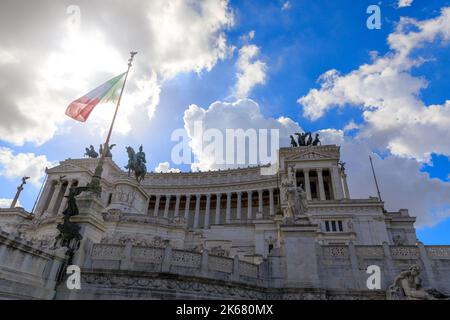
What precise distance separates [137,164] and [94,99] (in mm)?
22398

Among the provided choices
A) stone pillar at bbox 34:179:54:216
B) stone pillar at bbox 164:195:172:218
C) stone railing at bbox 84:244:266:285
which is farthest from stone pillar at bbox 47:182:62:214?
stone railing at bbox 84:244:266:285

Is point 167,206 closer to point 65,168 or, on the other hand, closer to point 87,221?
point 65,168

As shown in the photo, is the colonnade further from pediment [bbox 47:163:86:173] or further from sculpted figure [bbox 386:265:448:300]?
sculpted figure [bbox 386:265:448:300]

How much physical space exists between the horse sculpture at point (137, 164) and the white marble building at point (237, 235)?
7.76 ft

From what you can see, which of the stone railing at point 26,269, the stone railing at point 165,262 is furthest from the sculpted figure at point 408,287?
the stone railing at point 26,269

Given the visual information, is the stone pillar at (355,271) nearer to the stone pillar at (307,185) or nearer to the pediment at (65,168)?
the stone pillar at (307,185)

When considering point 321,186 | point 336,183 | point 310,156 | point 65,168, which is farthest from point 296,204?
point 65,168

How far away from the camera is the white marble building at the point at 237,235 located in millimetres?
13117

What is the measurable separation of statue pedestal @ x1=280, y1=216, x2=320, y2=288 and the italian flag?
45.8 ft

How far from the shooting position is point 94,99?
750 inches

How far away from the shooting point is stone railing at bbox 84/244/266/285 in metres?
12.8

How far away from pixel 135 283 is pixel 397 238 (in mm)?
42620

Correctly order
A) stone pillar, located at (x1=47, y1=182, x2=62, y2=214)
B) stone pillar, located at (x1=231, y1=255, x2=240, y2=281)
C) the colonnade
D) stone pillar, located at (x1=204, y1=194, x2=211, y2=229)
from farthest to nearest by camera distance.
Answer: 1. stone pillar, located at (x1=204, y1=194, x2=211, y2=229)
2. the colonnade
3. stone pillar, located at (x1=47, y1=182, x2=62, y2=214)
4. stone pillar, located at (x1=231, y1=255, x2=240, y2=281)
